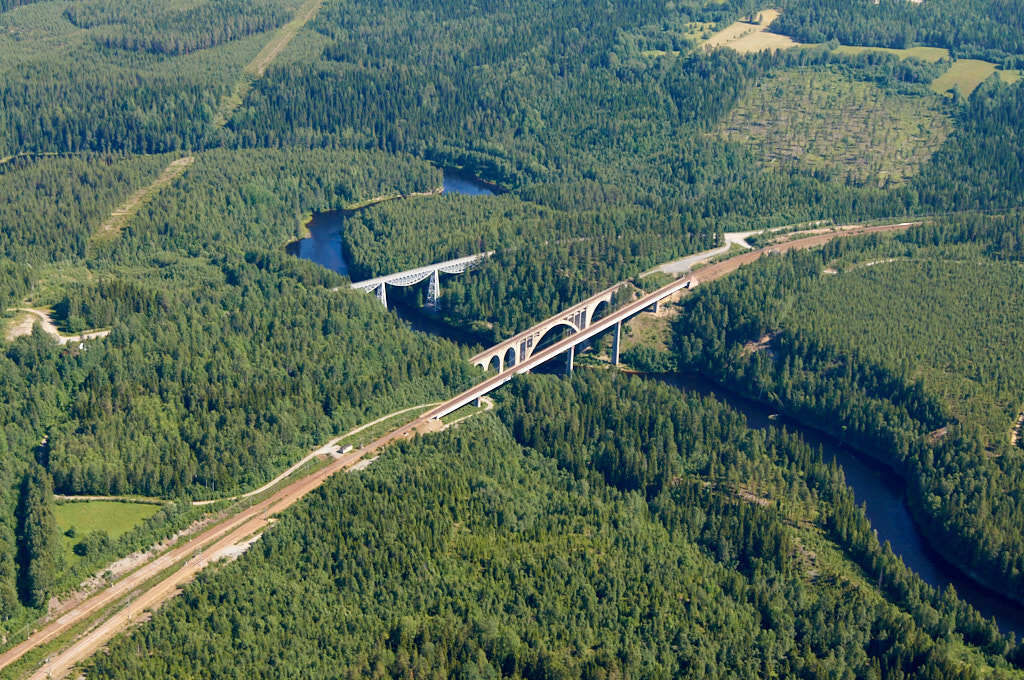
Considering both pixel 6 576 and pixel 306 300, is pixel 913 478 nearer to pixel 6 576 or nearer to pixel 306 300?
pixel 306 300

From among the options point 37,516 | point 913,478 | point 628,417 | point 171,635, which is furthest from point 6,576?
point 913,478

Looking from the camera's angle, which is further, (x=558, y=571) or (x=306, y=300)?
(x=306, y=300)

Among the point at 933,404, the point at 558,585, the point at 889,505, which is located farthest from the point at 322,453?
the point at 933,404

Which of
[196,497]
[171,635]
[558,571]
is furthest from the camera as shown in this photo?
[196,497]

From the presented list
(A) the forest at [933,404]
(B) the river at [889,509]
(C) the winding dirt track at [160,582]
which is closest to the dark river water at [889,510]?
(B) the river at [889,509]

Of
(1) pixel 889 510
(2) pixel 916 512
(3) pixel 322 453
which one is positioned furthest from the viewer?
(1) pixel 889 510

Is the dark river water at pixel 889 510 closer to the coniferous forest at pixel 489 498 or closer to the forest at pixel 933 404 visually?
the coniferous forest at pixel 489 498

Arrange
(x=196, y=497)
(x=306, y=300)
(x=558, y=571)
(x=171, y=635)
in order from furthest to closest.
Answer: (x=306, y=300) → (x=196, y=497) → (x=558, y=571) → (x=171, y=635)

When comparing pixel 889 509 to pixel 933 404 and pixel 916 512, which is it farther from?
pixel 933 404
